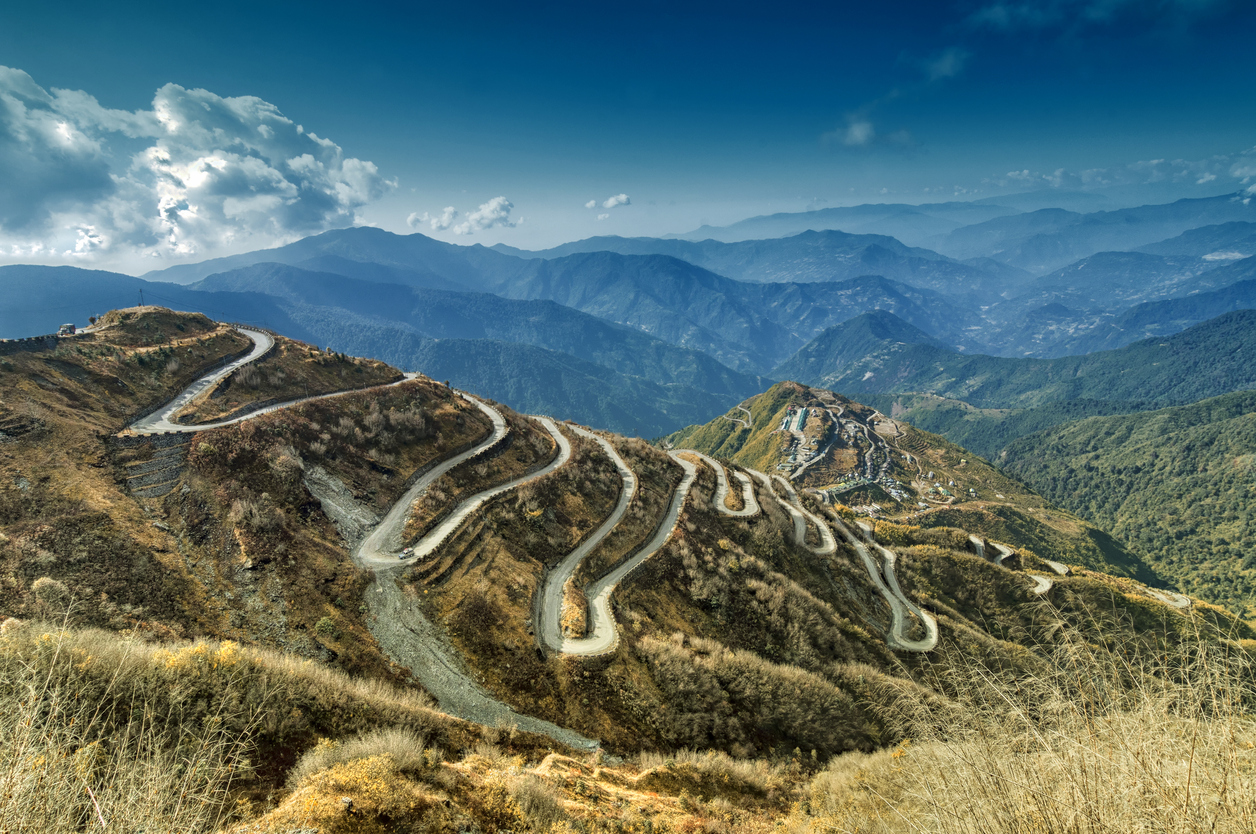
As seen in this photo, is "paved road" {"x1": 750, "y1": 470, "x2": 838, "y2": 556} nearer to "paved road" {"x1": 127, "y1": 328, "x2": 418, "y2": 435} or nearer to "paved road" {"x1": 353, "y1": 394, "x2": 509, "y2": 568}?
"paved road" {"x1": 353, "y1": 394, "x2": 509, "y2": 568}

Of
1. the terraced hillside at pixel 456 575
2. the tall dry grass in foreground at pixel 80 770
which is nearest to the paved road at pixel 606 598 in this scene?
the terraced hillside at pixel 456 575

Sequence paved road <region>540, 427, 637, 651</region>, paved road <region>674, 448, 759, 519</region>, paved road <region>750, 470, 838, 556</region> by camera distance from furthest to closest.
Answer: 1. paved road <region>750, 470, 838, 556</region>
2. paved road <region>674, 448, 759, 519</region>
3. paved road <region>540, 427, 637, 651</region>

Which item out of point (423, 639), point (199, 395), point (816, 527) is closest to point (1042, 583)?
point (816, 527)

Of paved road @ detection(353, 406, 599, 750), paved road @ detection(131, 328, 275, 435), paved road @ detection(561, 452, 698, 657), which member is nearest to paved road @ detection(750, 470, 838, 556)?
paved road @ detection(561, 452, 698, 657)

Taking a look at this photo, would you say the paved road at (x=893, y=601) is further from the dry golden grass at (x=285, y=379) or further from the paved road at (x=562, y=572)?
the dry golden grass at (x=285, y=379)

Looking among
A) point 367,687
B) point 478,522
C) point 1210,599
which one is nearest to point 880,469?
point 1210,599

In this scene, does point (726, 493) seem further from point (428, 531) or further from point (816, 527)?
point (428, 531)

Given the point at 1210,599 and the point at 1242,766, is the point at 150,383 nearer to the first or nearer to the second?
the point at 1242,766
